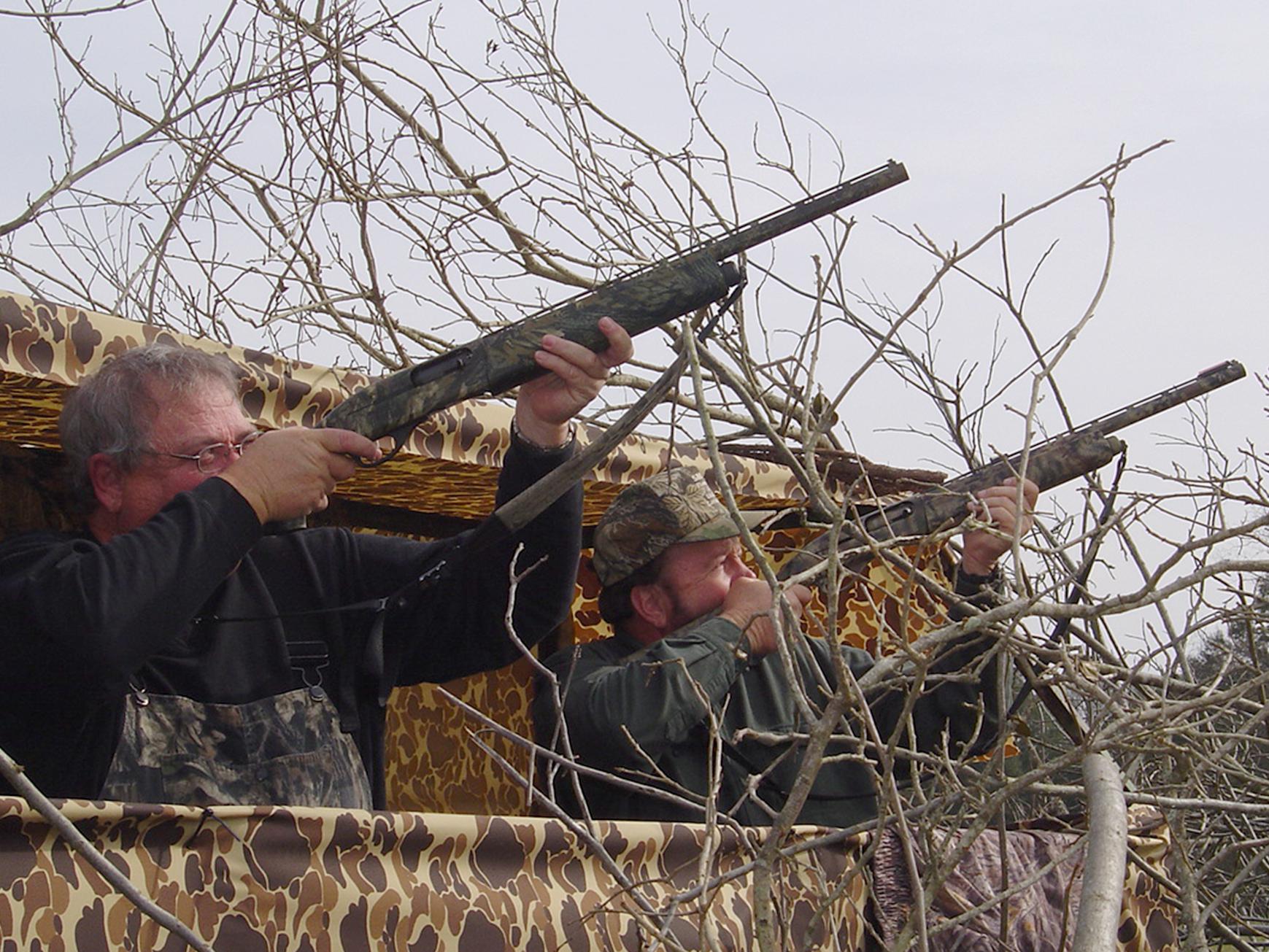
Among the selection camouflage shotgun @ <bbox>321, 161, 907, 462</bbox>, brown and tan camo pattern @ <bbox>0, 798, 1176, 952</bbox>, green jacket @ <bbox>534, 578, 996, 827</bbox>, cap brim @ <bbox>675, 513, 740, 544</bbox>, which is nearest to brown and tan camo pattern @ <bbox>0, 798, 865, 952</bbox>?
brown and tan camo pattern @ <bbox>0, 798, 1176, 952</bbox>

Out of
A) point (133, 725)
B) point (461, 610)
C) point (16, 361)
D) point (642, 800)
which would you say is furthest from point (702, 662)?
point (16, 361)

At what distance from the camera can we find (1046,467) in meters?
4.64

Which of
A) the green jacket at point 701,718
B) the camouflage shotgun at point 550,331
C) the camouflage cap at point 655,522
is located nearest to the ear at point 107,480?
the camouflage shotgun at point 550,331

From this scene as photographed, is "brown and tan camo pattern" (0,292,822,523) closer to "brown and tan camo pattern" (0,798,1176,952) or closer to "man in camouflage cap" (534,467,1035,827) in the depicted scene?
"man in camouflage cap" (534,467,1035,827)

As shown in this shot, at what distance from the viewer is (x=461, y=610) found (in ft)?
11.1

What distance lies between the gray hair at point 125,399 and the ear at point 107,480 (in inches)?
0.5

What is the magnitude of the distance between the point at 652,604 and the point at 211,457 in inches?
54.4

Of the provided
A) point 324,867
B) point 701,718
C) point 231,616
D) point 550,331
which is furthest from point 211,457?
point 701,718

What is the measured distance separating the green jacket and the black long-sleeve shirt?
0.28 metres

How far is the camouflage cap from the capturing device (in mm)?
4020

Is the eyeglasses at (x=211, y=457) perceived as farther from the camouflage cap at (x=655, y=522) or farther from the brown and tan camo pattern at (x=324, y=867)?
the camouflage cap at (x=655, y=522)

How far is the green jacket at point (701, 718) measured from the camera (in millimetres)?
3578

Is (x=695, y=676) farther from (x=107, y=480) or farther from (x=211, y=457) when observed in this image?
(x=107, y=480)

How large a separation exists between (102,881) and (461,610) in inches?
56.9
